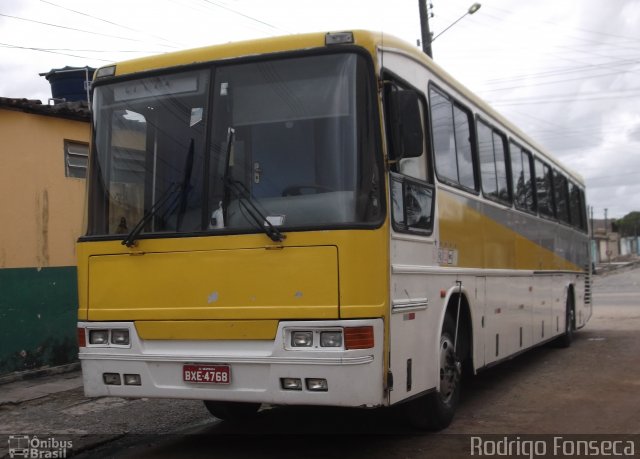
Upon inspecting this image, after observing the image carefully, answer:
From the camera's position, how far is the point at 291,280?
17.0 feet

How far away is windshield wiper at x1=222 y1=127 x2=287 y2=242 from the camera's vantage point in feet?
17.2

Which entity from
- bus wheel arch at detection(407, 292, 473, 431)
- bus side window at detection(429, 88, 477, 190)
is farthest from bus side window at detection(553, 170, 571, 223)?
bus wheel arch at detection(407, 292, 473, 431)

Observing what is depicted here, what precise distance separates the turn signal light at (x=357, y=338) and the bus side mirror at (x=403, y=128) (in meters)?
1.33

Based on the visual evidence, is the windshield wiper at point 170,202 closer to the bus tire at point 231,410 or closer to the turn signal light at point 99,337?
the turn signal light at point 99,337

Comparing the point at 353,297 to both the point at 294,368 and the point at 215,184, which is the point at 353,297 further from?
the point at 215,184

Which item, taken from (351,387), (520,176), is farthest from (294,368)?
(520,176)

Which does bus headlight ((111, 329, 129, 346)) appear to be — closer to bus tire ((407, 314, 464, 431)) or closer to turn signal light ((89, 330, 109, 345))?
turn signal light ((89, 330, 109, 345))

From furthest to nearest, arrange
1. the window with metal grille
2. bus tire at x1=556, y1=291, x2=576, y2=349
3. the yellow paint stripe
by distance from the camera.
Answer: bus tire at x1=556, y1=291, x2=576, y2=349, the window with metal grille, the yellow paint stripe

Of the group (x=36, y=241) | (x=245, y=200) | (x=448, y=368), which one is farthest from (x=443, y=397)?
(x=36, y=241)

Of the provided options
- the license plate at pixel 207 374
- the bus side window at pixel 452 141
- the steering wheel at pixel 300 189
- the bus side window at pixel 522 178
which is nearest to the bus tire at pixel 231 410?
the license plate at pixel 207 374

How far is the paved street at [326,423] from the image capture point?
20.7ft

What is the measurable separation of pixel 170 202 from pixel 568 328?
31.2 ft

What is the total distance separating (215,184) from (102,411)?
3.63 meters

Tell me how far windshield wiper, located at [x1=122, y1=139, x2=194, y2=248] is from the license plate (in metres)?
1.07
